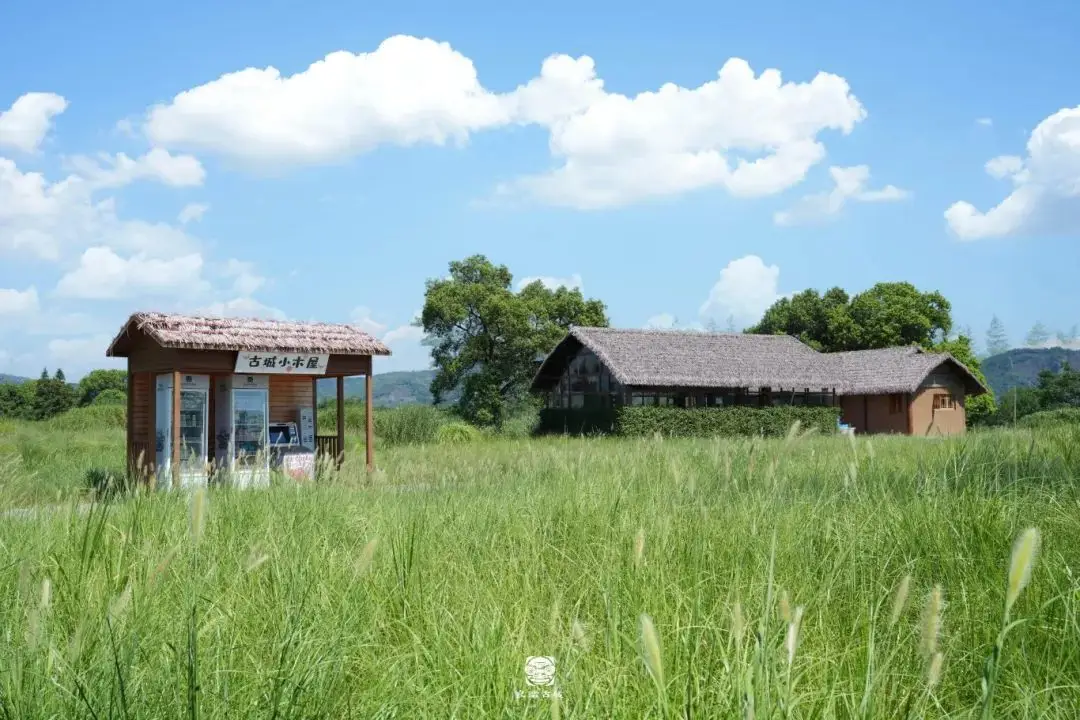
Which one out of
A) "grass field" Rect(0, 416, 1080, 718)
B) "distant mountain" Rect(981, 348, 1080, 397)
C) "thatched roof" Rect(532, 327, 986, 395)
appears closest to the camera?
"grass field" Rect(0, 416, 1080, 718)

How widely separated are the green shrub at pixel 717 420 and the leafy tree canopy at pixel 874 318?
47.8 ft

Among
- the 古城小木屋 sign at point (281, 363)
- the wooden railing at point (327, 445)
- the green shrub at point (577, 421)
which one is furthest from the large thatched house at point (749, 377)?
the 古城小木屋 sign at point (281, 363)

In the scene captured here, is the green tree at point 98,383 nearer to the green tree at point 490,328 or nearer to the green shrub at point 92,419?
the green shrub at point 92,419

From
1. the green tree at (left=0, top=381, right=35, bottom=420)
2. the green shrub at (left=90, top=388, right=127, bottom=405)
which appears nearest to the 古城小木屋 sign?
the green shrub at (left=90, top=388, right=127, bottom=405)

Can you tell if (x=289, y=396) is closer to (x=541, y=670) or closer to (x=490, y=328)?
(x=541, y=670)

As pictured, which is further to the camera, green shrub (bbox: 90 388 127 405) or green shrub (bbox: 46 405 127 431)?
green shrub (bbox: 90 388 127 405)

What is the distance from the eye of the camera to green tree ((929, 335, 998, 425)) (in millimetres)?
43781

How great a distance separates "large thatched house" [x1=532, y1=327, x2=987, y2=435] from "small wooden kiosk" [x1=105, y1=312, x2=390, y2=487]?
14.5 metres

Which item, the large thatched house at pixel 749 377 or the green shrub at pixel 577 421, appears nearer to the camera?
the green shrub at pixel 577 421

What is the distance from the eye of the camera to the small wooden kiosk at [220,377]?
1341 cm

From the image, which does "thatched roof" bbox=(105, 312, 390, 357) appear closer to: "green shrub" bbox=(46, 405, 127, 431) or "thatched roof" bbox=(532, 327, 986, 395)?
"thatched roof" bbox=(532, 327, 986, 395)

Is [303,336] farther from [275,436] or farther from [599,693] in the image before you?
[599,693]

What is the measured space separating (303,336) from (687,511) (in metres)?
11.0

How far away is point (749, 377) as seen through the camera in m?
31.8
